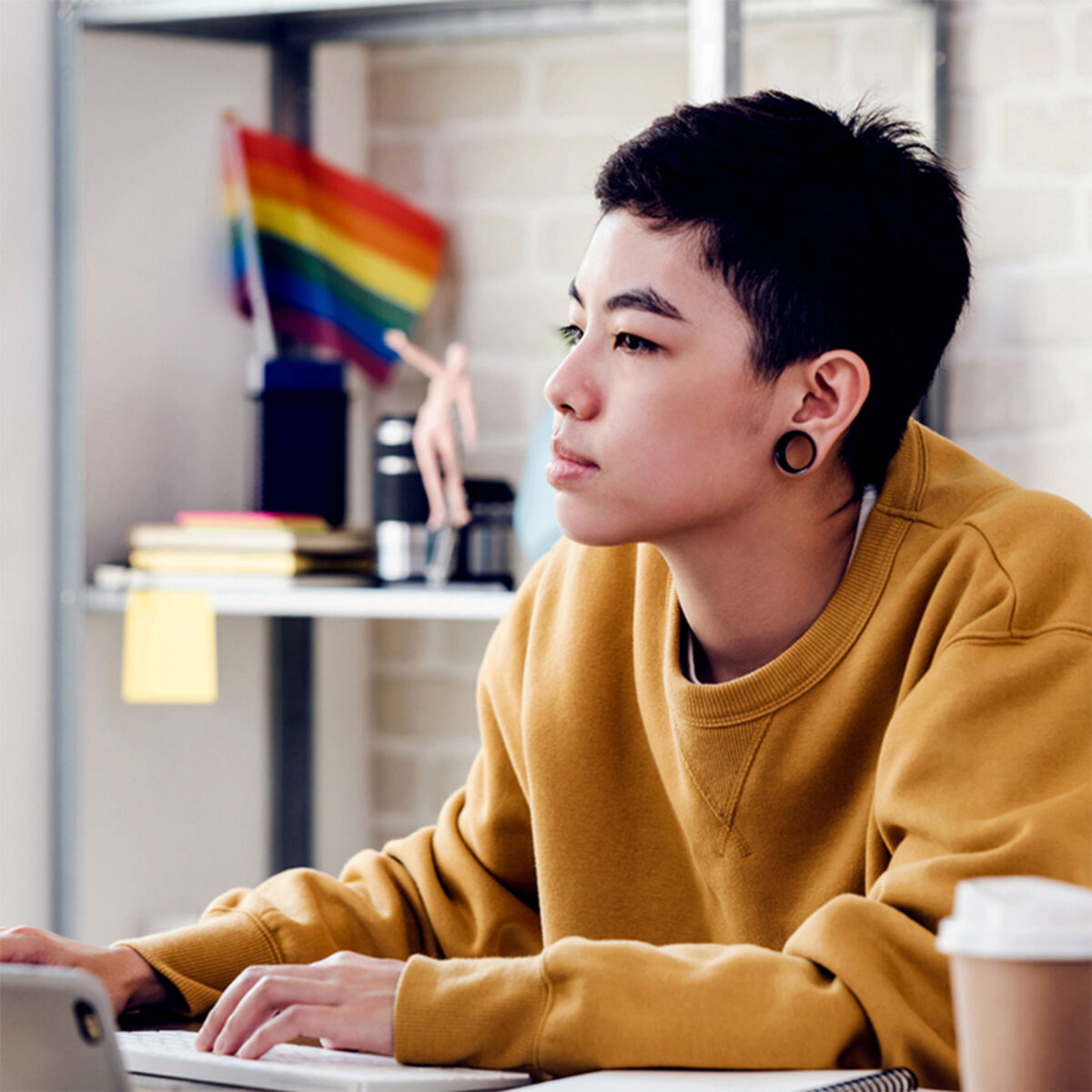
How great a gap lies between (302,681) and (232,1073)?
1.49 m

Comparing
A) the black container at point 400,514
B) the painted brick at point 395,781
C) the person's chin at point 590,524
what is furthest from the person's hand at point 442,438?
the person's chin at point 590,524

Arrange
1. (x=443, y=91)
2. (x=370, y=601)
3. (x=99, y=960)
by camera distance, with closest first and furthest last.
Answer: (x=99, y=960)
(x=370, y=601)
(x=443, y=91)

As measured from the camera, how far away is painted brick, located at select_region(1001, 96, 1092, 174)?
202 cm

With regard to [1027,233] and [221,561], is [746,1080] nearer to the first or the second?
[221,561]

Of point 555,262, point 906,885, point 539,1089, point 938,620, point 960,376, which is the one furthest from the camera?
point 555,262

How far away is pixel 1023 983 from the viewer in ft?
2.07

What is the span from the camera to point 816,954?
0.91 meters

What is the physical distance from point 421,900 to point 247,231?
1.20 m

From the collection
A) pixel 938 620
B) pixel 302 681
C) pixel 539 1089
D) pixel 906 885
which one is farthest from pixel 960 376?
pixel 539 1089

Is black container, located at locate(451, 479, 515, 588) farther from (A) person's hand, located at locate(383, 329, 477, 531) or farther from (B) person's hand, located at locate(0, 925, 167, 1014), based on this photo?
(B) person's hand, located at locate(0, 925, 167, 1014)

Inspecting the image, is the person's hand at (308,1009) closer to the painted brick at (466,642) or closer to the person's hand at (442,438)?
the person's hand at (442,438)

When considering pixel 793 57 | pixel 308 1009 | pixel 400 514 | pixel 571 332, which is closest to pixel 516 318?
pixel 400 514

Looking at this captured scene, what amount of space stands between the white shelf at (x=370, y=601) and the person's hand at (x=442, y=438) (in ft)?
A: 0.35

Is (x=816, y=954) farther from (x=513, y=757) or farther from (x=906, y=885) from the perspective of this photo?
(x=513, y=757)
